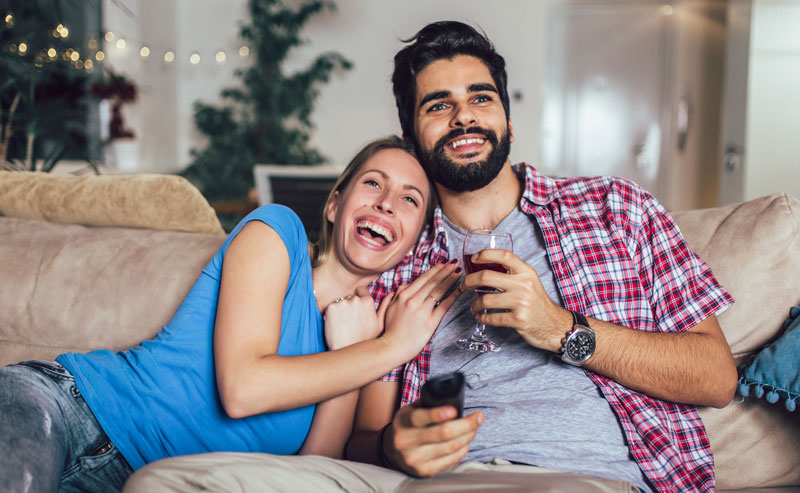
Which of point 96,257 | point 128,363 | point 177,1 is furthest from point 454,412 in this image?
point 177,1

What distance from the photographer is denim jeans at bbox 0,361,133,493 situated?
113 centimetres

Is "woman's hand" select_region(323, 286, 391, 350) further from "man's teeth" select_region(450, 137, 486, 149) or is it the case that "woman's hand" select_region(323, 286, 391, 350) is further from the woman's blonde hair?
"man's teeth" select_region(450, 137, 486, 149)

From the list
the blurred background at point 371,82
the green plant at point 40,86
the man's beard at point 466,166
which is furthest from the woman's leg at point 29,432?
the blurred background at point 371,82

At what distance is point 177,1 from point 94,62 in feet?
4.21

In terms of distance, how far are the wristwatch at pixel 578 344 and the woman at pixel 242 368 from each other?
296 millimetres

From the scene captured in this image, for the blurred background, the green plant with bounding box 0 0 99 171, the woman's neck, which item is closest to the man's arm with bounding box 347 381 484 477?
the woman's neck

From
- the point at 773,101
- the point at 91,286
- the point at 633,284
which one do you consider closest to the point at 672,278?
the point at 633,284

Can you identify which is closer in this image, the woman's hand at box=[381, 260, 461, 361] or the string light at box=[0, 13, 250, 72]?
the woman's hand at box=[381, 260, 461, 361]

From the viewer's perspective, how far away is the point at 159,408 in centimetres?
136

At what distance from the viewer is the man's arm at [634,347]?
4.13 feet

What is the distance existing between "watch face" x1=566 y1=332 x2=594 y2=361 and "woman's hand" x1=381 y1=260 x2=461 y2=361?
0.30 m

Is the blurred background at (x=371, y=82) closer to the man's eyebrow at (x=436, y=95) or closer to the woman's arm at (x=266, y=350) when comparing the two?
the man's eyebrow at (x=436, y=95)

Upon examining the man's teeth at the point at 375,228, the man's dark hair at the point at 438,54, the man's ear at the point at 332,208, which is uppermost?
the man's dark hair at the point at 438,54

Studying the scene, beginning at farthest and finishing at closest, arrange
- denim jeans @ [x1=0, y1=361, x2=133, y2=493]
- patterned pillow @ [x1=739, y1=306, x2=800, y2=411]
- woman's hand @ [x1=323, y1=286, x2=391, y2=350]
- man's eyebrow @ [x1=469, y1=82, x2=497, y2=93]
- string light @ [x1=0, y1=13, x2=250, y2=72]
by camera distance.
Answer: string light @ [x1=0, y1=13, x2=250, y2=72] → man's eyebrow @ [x1=469, y1=82, x2=497, y2=93] → woman's hand @ [x1=323, y1=286, x2=391, y2=350] → patterned pillow @ [x1=739, y1=306, x2=800, y2=411] → denim jeans @ [x1=0, y1=361, x2=133, y2=493]
